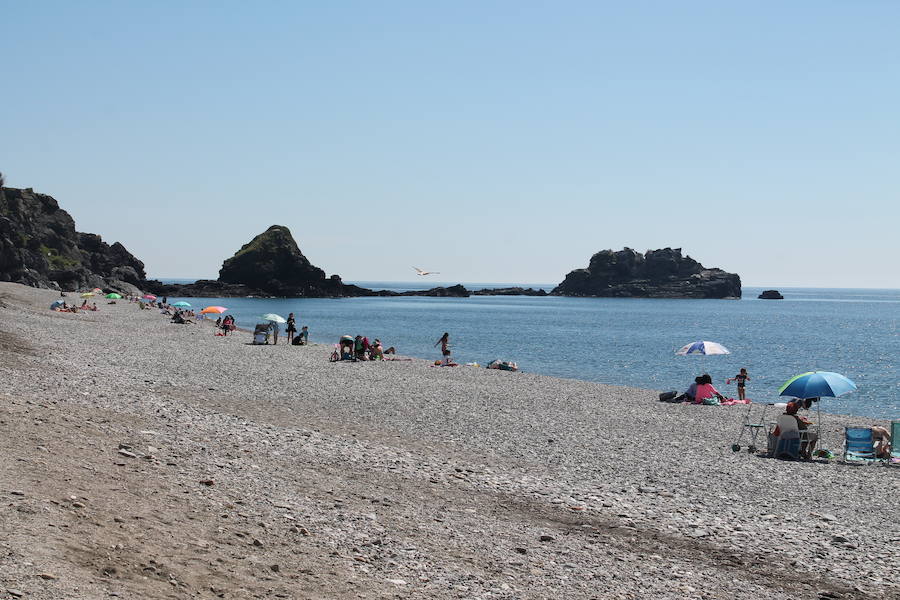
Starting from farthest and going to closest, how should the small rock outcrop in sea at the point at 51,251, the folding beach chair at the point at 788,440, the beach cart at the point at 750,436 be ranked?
the small rock outcrop in sea at the point at 51,251, the beach cart at the point at 750,436, the folding beach chair at the point at 788,440

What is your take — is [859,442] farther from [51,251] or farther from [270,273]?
[270,273]

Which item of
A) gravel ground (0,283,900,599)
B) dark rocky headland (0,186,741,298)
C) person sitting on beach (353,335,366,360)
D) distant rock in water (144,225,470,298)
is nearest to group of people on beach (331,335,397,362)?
person sitting on beach (353,335,366,360)

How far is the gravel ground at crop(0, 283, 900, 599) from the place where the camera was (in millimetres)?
8125

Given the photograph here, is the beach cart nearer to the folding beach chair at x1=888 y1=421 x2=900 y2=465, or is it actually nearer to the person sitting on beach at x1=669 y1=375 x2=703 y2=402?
the person sitting on beach at x1=669 y1=375 x2=703 y2=402

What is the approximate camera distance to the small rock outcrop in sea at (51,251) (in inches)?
3804

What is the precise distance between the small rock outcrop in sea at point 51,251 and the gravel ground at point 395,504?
84829 mm

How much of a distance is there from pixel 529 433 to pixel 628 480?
5.16m

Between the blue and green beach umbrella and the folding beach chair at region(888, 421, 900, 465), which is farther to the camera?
the blue and green beach umbrella

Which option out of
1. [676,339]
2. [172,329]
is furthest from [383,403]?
[676,339]

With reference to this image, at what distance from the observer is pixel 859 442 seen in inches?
703

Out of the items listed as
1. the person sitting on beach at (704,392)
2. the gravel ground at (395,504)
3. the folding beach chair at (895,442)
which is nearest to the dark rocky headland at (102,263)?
the gravel ground at (395,504)

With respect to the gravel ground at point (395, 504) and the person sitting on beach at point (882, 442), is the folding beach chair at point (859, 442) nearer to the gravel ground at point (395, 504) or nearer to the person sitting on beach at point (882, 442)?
the person sitting on beach at point (882, 442)

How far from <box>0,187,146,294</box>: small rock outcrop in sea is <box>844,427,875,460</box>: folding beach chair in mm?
97739

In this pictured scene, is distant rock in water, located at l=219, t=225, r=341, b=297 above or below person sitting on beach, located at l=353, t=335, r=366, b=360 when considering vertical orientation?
above
